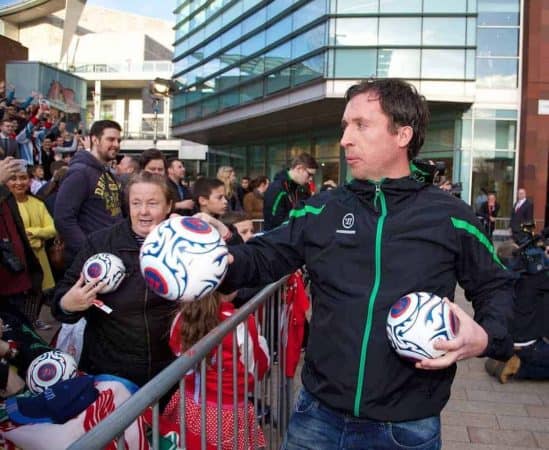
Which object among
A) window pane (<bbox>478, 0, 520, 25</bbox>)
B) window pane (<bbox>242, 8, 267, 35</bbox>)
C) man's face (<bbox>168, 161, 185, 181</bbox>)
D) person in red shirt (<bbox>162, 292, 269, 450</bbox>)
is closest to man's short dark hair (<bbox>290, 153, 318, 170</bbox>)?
man's face (<bbox>168, 161, 185, 181</bbox>)

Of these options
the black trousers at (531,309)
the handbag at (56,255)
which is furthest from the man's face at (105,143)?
the black trousers at (531,309)

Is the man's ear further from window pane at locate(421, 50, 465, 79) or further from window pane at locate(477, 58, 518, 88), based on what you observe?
window pane at locate(477, 58, 518, 88)

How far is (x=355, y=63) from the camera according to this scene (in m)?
22.2

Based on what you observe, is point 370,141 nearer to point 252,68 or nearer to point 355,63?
point 355,63

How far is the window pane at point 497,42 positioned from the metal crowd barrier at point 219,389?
67.7 ft

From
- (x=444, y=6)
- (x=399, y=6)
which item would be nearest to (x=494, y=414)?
(x=444, y=6)

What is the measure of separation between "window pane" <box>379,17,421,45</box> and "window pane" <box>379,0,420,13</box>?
0.33 m

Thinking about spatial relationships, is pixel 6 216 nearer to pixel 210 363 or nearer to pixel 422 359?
pixel 210 363

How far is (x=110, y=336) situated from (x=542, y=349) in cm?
420

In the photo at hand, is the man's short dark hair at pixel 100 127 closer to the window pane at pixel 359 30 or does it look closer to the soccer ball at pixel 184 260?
the soccer ball at pixel 184 260

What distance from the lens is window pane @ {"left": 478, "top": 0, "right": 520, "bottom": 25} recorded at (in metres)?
21.3

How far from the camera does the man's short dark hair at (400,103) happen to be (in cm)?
220

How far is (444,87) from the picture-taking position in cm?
2169

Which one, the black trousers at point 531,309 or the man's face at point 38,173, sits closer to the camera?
the black trousers at point 531,309
